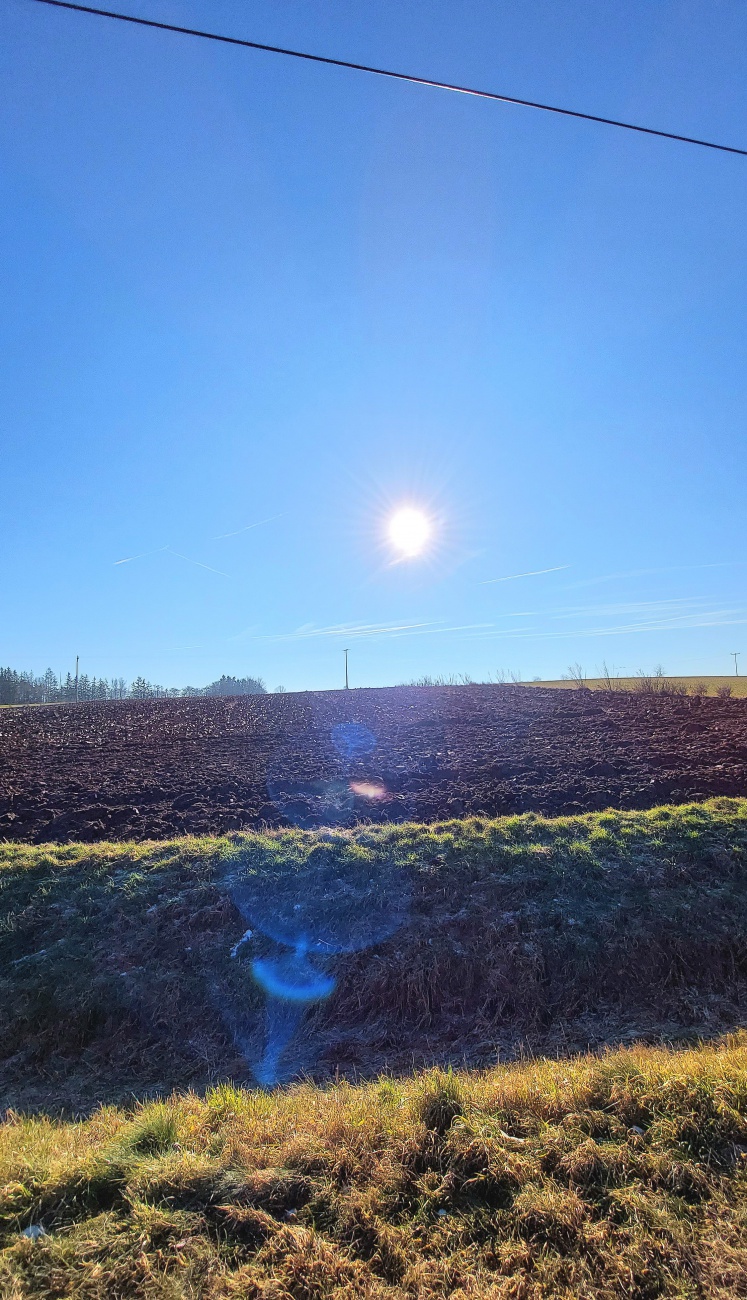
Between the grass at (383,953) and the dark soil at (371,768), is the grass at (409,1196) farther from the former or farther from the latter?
the dark soil at (371,768)

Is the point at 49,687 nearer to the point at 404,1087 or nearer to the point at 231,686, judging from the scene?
the point at 231,686

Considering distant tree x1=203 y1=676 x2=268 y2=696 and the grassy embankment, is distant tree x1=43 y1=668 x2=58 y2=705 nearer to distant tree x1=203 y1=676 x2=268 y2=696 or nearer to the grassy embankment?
distant tree x1=203 y1=676 x2=268 y2=696

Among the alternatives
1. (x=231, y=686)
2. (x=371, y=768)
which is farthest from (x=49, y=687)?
(x=371, y=768)

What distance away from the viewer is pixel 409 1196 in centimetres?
266

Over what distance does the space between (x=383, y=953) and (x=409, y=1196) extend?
3313mm

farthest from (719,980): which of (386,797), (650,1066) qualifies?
(386,797)

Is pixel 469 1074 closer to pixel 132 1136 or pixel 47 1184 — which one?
pixel 132 1136

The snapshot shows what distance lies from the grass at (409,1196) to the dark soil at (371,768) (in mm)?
5450

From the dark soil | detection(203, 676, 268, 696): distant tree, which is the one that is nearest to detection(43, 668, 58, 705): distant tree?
detection(203, 676, 268, 696): distant tree

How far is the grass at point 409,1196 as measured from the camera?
223 centimetres

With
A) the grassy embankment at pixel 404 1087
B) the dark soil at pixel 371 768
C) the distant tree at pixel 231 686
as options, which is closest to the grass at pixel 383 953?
the grassy embankment at pixel 404 1087

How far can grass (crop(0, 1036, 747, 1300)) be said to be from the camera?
87.8 inches

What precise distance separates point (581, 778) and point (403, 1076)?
6.89 metres

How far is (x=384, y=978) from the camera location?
18.7 feet
